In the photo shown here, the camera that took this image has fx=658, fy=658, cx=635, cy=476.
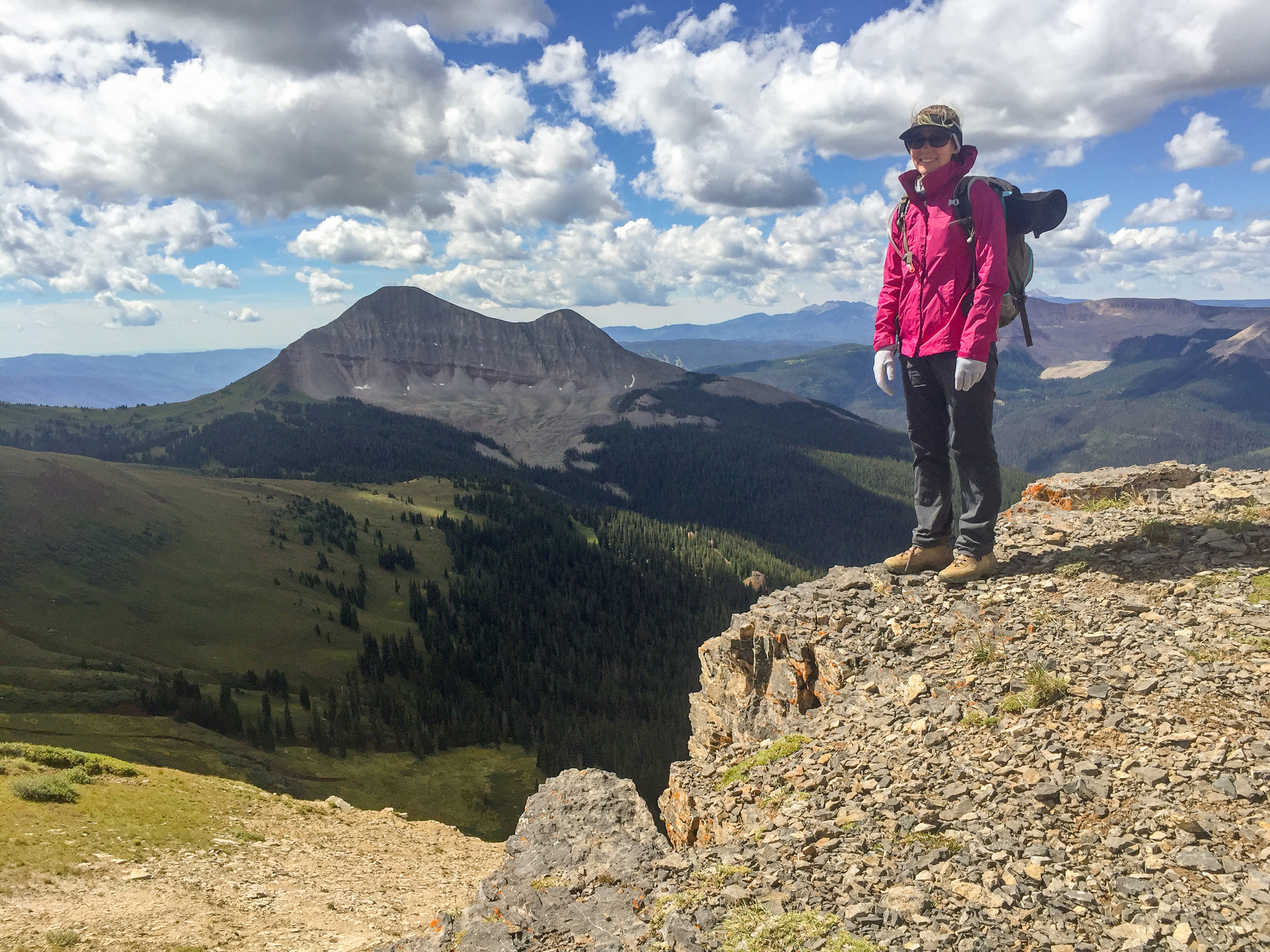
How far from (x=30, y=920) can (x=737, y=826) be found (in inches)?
778

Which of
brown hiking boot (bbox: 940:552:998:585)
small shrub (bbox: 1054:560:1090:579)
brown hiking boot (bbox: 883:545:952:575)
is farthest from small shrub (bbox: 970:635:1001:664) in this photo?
brown hiking boot (bbox: 883:545:952:575)

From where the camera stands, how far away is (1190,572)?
34.7 feet

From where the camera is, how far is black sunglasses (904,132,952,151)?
35.7ft

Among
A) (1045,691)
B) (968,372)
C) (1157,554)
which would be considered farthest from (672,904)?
(1157,554)

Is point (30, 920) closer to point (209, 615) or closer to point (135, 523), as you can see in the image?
point (209, 615)

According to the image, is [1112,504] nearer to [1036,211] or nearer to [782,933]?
[1036,211]

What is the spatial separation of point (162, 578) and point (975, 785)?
131m

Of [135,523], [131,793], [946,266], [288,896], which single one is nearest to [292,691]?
[135,523]

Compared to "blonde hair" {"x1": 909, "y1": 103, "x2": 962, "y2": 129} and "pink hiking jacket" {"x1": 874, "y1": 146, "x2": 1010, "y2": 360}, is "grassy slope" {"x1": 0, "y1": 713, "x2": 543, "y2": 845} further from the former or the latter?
"blonde hair" {"x1": 909, "y1": 103, "x2": 962, "y2": 129}

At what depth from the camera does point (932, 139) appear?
11.0 metres

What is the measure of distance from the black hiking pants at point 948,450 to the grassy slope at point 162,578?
91.3 m

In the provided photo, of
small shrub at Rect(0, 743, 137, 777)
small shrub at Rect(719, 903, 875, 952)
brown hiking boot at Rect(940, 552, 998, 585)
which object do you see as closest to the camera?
small shrub at Rect(719, 903, 875, 952)

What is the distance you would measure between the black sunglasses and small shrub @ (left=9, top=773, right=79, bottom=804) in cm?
3583

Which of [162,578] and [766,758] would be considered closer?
[766,758]
